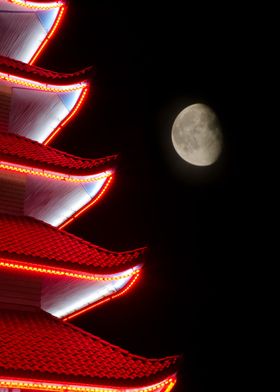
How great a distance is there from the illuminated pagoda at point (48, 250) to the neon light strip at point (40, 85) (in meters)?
0.02

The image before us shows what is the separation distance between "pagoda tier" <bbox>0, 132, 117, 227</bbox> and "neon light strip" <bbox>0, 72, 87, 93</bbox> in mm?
1093

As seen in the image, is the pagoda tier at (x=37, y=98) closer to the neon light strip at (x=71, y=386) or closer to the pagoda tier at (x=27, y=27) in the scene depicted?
the pagoda tier at (x=27, y=27)

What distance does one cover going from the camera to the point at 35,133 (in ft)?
51.2

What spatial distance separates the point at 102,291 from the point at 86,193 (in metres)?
2.29

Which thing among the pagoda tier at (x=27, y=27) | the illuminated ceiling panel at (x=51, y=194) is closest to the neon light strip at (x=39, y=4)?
the pagoda tier at (x=27, y=27)

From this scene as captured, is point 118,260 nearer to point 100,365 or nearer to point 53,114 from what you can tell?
point 100,365

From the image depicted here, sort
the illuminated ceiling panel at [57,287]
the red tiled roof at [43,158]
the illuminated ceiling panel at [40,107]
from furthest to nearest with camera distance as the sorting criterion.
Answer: the illuminated ceiling panel at [40,107] → the red tiled roof at [43,158] → the illuminated ceiling panel at [57,287]

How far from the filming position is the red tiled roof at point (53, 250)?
1148 centimetres

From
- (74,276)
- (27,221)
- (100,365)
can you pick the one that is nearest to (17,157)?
(27,221)

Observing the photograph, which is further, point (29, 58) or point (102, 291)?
point (29, 58)

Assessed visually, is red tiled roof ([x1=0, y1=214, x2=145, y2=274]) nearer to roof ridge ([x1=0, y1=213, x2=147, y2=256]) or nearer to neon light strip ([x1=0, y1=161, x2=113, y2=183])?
roof ridge ([x1=0, y1=213, x2=147, y2=256])

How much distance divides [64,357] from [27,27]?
8.24 metres

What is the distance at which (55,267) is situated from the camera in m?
11.6

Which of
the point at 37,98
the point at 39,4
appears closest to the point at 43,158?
the point at 37,98
